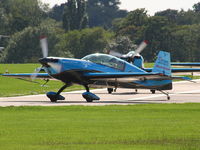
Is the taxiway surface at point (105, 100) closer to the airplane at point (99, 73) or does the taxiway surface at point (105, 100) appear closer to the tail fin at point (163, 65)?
the airplane at point (99, 73)

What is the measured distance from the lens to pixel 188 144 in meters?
16.1

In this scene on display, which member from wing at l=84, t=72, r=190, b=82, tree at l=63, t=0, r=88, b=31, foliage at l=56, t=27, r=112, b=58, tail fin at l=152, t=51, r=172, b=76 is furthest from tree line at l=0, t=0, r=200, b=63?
wing at l=84, t=72, r=190, b=82

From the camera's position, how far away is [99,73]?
32.3 metres

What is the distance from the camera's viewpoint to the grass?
16094 mm

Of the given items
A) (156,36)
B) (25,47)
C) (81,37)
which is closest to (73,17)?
(81,37)

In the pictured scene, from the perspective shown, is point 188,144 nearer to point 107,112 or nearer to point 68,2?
point 107,112

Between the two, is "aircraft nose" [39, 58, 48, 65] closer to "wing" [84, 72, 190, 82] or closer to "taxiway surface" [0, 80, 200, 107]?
"taxiway surface" [0, 80, 200, 107]

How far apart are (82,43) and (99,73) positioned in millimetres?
117145

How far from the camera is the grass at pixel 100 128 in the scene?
16094 mm

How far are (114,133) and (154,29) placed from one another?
445ft

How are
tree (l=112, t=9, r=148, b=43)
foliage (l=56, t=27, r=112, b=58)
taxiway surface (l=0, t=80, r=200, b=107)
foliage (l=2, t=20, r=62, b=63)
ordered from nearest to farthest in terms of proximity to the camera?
taxiway surface (l=0, t=80, r=200, b=107), foliage (l=2, t=20, r=62, b=63), foliage (l=56, t=27, r=112, b=58), tree (l=112, t=9, r=148, b=43)

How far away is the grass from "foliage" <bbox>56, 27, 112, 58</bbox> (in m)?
117

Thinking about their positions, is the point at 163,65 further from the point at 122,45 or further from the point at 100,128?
the point at 122,45

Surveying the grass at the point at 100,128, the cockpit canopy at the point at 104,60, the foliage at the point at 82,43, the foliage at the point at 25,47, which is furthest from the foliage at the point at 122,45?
the grass at the point at 100,128
